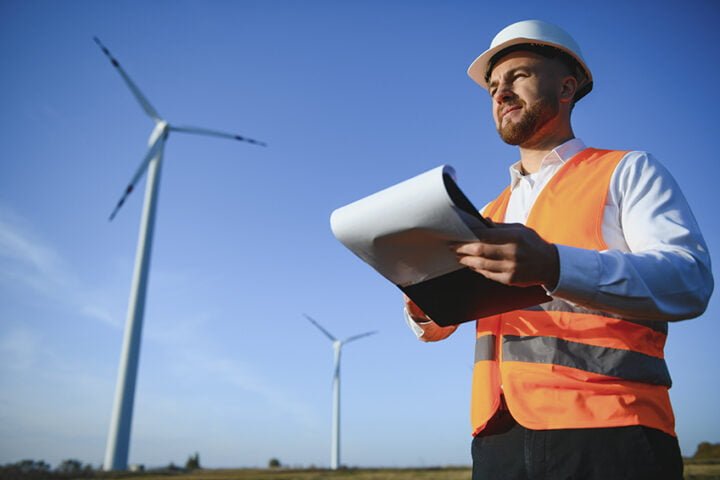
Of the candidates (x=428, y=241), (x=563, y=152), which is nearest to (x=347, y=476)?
(x=563, y=152)

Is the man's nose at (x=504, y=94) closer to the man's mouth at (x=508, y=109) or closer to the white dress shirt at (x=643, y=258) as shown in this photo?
the man's mouth at (x=508, y=109)

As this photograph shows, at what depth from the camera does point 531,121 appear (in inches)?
127

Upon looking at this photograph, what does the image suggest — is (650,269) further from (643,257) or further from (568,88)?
(568,88)

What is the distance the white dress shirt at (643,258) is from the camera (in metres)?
2.03

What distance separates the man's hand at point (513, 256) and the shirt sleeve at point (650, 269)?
0.06 m

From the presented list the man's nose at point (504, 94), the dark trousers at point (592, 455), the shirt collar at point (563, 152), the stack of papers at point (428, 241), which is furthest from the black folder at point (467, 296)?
the man's nose at point (504, 94)

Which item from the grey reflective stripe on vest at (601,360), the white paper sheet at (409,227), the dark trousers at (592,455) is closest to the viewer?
the white paper sheet at (409,227)

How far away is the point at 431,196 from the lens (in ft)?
6.19

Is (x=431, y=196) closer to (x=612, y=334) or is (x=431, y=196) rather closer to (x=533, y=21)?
(x=612, y=334)

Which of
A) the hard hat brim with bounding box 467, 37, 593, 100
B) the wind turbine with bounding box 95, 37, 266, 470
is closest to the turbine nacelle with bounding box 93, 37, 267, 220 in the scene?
the wind turbine with bounding box 95, 37, 266, 470

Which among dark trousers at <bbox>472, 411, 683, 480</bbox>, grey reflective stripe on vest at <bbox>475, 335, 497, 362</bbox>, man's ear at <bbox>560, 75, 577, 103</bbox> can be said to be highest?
man's ear at <bbox>560, 75, 577, 103</bbox>

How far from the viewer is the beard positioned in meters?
3.22

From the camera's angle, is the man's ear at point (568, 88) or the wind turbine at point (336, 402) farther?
the wind turbine at point (336, 402)

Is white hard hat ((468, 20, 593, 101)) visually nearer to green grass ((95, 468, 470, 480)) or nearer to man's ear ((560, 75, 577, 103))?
man's ear ((560, 75, 577, 103))
